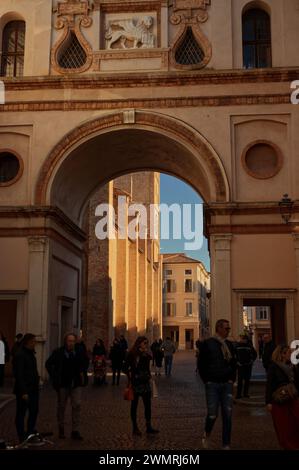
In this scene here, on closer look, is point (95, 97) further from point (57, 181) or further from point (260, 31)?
point (260, 31)

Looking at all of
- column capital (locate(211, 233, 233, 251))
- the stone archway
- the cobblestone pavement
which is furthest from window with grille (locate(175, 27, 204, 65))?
the cobblestone pavement

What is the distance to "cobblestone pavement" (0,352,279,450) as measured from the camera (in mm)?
9680

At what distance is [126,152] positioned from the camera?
80.5 feet

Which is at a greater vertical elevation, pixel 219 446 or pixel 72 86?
pixel 72 86

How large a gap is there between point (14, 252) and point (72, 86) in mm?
6431

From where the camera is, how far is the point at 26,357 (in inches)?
370

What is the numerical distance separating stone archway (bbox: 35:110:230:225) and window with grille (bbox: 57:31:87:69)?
8.40ft

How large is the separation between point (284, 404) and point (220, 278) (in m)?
12.5

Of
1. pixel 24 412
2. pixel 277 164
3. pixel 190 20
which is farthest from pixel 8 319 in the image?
pixel 24 412

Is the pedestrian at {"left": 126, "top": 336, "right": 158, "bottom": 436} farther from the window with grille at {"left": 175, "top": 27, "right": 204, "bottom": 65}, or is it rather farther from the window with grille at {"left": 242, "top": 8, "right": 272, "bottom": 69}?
the window with grille at {"left": 242, "top": 8, "right": 272, "bottom": 69}
